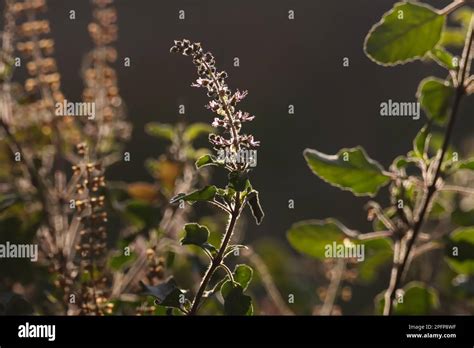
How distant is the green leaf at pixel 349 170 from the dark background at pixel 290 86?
137 centimetres

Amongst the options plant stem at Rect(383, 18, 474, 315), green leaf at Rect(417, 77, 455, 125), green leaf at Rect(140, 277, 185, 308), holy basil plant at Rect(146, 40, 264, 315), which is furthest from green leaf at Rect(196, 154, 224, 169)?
green leaf at Rect(417, 77, 455, 125)

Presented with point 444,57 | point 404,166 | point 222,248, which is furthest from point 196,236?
point 444,57

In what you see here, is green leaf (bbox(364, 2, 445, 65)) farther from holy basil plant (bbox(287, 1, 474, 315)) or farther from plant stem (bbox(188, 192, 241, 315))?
plant stem (bbox(188, 192, 241, 315))

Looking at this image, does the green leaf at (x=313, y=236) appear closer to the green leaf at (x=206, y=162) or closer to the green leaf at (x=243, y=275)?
the green leaf at (x=243, y=275)

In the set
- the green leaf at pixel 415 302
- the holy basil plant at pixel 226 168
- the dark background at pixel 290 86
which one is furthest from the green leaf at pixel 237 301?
the dark background at pixel 290 86

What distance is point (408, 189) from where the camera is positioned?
1273mm

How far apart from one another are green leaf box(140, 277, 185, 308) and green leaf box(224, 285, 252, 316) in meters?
0.07

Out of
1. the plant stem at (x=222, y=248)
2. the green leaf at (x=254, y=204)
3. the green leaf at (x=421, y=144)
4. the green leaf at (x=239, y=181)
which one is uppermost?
the green leaf at (x=421, y=144)

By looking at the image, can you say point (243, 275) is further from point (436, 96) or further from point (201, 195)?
point (436, 96)

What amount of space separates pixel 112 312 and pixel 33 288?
23 centimetres

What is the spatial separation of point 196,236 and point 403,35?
511 millimetres

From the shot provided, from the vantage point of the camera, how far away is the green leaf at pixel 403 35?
1.22 meters

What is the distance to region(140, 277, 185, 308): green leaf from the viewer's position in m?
1.01
